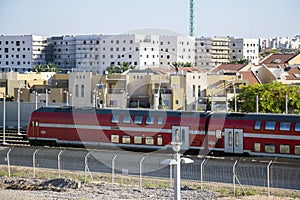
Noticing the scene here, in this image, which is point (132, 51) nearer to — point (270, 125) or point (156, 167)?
point (270, 125)

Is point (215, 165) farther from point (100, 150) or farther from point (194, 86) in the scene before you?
point (194, 86)

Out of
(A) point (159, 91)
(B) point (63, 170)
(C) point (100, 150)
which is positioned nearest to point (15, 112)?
(A) point (159, 91)

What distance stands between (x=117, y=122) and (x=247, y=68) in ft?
178

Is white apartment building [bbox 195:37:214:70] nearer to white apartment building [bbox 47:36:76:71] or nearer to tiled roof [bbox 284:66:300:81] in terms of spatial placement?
white apartment building [bbox 47:36:76:71]

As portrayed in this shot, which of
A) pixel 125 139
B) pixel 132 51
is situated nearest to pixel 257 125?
pixel 125 139

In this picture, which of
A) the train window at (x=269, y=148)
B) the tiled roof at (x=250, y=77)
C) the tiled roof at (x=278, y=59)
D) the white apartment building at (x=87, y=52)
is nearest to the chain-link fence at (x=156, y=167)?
the train window at (x=269, y=148)

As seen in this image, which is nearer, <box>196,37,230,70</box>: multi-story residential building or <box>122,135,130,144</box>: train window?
<box>122,135,130,144</box>: train window

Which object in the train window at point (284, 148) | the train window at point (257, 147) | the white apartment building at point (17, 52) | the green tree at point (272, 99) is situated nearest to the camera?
the train window at point (284, 148)

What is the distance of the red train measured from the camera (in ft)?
97.1

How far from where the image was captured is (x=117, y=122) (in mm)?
33188

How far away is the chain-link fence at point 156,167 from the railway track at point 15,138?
6123 millimetres

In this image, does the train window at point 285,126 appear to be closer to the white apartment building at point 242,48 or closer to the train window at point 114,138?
the train window at point 114,138

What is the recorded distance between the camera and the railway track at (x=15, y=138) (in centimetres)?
3878

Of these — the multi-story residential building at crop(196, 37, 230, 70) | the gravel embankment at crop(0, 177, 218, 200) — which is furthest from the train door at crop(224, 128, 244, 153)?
the multi-story residential building at crop(196, 37, 230, 70)
